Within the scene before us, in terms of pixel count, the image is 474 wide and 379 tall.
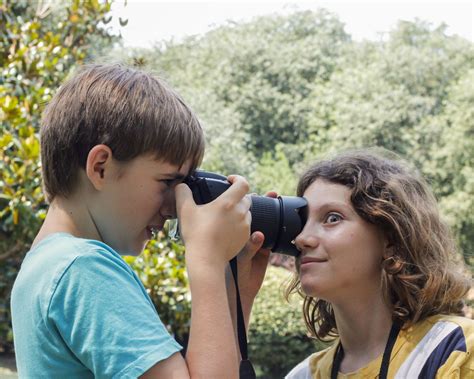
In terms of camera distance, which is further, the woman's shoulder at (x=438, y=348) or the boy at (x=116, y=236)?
the woman's shoulder at (x=438, y=348)

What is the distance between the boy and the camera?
1238 millimetres

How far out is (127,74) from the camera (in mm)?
1477

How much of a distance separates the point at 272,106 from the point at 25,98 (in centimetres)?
1704

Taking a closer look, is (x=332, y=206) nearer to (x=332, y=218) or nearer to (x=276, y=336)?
(x=332, y=218)

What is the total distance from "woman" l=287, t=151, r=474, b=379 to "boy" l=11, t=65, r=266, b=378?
551 mm

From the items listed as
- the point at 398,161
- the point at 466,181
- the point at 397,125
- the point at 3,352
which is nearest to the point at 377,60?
the point at 397,125

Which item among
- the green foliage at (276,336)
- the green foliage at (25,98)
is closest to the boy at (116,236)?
the green foliage at (25,98)

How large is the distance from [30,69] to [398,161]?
11.4 feet

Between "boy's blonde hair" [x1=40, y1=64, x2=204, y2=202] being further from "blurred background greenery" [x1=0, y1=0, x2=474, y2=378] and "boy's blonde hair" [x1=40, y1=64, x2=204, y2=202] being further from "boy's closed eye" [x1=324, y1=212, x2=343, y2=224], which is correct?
"blurred background greenery" [x1=0, y1=0, x2=474, y2=378]

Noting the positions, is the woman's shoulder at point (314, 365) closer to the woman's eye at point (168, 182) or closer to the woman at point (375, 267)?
the woman at point (375, 267)

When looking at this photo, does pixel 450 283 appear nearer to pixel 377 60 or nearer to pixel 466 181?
pixel 466 181

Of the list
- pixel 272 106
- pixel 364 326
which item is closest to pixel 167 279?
pixel 364 326

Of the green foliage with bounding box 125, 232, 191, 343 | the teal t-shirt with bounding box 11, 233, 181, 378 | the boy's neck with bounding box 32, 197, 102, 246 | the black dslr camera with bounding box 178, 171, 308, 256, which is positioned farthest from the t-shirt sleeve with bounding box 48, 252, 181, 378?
the green foliage with bounding box 125, 232, 191, 343

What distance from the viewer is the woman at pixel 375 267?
1950 millimetres
